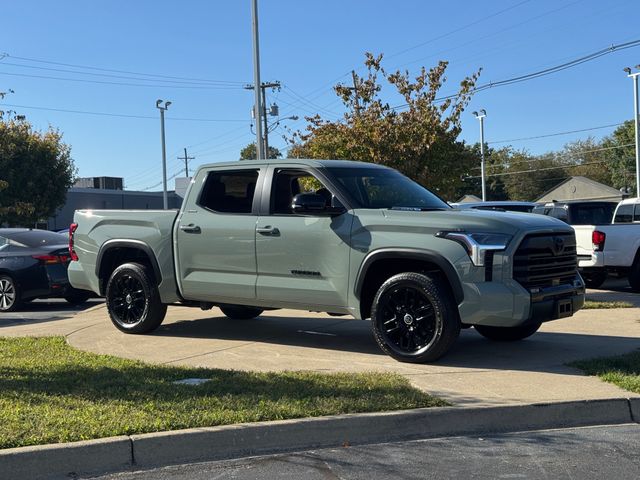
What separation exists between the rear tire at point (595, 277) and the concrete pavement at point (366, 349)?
116 inches

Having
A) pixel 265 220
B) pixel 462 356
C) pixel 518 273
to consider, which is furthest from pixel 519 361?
pixel 265 220

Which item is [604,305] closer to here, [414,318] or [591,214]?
[591,214]

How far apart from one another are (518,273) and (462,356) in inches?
51.9

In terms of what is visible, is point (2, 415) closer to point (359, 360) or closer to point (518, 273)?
point (359, 360)

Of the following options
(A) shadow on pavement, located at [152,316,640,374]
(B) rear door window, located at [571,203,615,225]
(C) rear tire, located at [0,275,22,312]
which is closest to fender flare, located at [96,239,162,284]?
(A) shadow on pavement, located at [152,316,640,374]

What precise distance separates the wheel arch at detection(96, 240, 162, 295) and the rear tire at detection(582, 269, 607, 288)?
8.34 m

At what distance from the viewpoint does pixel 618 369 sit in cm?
675

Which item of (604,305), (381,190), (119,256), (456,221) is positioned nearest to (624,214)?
(604,305)

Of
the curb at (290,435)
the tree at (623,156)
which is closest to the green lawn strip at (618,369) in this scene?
the curb at (290,435)

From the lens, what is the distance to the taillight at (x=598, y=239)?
13227 millimetres

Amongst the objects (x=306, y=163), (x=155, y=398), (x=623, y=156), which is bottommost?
(x=155, y=398)

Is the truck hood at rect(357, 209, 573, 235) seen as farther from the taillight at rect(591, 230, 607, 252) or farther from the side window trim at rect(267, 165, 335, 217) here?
the taillight at rect(591, 230, 607, 252)

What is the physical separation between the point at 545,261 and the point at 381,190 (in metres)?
1.86

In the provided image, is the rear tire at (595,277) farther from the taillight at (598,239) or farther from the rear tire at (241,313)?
the rear tire at (241,313)
